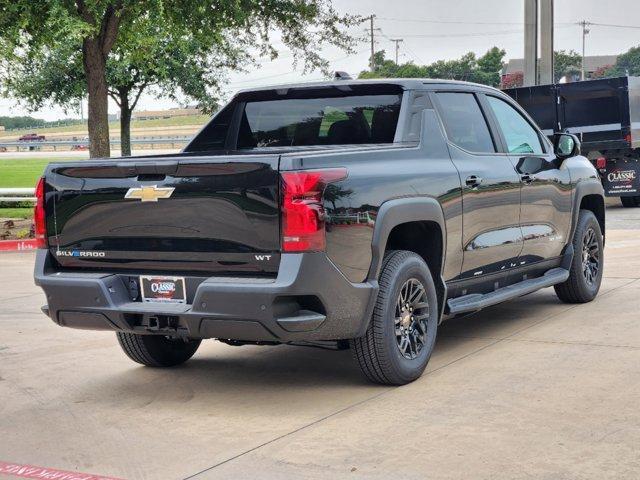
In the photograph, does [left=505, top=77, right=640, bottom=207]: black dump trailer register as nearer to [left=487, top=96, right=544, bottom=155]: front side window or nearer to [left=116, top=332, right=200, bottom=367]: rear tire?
[left=487, top=96, right=544, bottom=155]: front side window

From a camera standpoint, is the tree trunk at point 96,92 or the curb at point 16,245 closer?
the curb at point 16,245

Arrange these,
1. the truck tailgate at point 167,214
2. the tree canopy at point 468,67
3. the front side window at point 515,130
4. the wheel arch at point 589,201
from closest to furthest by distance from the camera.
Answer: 1. the truck tailgate at point 167,214
2. the front side window at point 515,130
3. the wheel arch at point 589,201
4. the tree canopy at point 468,67

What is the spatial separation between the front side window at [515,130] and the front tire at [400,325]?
6.57 ft

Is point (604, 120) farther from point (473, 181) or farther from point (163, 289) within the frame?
point (163, 289)

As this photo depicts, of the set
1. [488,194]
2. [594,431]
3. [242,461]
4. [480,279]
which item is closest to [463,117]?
[488,194]

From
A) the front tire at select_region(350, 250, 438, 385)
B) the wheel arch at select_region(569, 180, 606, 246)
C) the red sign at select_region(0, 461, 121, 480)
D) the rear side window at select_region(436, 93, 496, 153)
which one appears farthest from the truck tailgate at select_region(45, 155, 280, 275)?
the wheel arch at select_region(569, 180, 606, 246)

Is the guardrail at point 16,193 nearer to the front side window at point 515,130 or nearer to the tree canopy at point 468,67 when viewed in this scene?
the front side window at point 515,130

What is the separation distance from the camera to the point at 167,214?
19.8 feet

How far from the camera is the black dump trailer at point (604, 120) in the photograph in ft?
67.3

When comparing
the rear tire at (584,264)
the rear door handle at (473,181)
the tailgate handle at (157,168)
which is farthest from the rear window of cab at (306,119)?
the rear tire at (584,264)

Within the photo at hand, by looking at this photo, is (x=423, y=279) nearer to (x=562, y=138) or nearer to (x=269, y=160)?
(x=269, y=160)

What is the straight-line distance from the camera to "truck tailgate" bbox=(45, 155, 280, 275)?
18.9ft

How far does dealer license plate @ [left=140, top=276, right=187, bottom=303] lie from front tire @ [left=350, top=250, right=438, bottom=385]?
3.55 ft

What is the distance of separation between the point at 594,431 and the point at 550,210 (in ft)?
11.4
